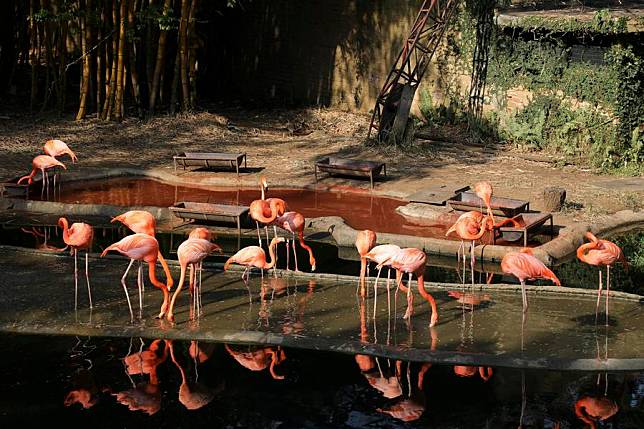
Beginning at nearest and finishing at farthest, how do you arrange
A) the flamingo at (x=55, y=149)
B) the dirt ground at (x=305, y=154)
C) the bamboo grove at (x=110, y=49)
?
1. the flamingo at (x=55, y=149)
2. the dirt ground at (x=305, y=154)
3. the bamboo grove at (x=110, y=49)

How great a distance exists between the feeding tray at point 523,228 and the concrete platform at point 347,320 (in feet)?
5.94

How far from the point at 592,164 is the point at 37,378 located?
11026 mm

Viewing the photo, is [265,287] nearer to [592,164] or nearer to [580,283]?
[580,283]

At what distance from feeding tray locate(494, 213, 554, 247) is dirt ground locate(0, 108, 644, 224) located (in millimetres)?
919

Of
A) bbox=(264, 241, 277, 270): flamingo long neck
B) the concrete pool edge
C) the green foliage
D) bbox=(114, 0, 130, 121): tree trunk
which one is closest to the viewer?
bbox=(264, 241, 277, 270): flamingo long neck

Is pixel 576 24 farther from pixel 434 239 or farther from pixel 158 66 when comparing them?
pixel 158 66

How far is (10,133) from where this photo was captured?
59.4 ft

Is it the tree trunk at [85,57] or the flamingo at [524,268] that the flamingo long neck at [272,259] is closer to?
the flamingo at [524,268]

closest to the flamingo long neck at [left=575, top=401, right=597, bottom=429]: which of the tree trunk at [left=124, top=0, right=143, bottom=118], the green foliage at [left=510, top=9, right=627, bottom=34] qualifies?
the green foliage at [left=510, top=9, right=627, bottom=34]

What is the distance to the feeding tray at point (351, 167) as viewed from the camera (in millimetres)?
15142

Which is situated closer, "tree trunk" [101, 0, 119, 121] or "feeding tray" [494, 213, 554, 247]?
"feeding tray" [494, 213, 554, 247]

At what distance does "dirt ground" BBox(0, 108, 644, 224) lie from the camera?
15.1 metres

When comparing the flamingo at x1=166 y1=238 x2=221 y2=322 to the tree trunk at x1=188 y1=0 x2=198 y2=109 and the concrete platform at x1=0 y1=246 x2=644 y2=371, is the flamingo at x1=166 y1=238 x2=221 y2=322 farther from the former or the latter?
the tree trunk at x1=188 y1=0 x2=198 y2=109

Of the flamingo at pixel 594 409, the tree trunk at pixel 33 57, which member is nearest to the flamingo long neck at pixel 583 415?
the flamingo at pixel 594 409
